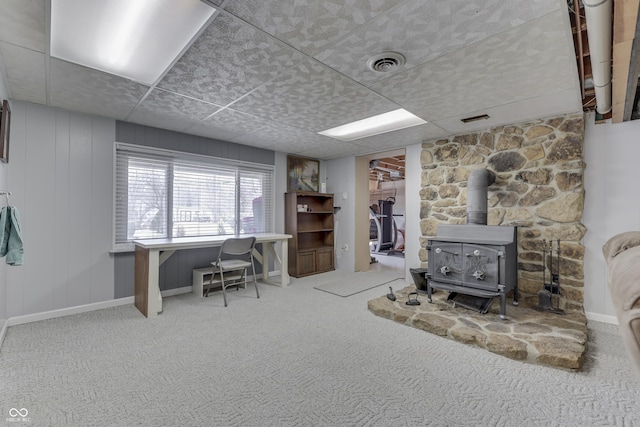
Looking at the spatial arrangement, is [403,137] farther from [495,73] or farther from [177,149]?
[177,149]

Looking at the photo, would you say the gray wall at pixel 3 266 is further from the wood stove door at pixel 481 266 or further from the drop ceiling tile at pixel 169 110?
the wood stove door at pixel 481 266

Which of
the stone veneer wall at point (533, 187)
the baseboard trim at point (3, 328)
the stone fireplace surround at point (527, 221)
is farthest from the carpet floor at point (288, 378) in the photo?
the stone veneer wall at point (533, 187)

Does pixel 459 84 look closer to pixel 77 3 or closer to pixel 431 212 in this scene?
pixel 431 212

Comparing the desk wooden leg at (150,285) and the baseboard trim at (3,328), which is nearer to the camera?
the baseboard trim at (3,328)

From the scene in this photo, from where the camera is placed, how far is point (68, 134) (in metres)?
3.07

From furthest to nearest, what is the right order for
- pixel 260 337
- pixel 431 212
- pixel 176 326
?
pixel 431 212, pixel 176 326, pixel 260 337

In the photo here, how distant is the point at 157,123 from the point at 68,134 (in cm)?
88

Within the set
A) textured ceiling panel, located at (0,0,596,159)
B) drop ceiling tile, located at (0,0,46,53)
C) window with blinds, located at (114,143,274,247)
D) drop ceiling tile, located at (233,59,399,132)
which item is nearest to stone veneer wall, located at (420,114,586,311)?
textured ceiling panel, located at (0,0,596,159)

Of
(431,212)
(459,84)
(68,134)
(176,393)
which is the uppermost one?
(459,84)

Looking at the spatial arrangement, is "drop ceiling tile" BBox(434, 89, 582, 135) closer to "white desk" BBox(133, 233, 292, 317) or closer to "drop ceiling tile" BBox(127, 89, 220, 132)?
"drop ceiling tile" BBox(127, 89, 220, 132)

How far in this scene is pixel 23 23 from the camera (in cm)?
166

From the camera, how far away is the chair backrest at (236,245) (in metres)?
3.47

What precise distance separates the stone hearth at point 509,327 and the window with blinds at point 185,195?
2558 millimetres

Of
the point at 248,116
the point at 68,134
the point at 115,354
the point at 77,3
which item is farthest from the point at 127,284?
the point at 77,3
